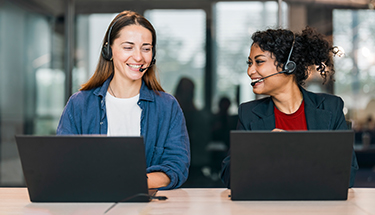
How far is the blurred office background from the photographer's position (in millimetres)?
3566

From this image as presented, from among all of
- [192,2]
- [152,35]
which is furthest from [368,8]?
[152,35]

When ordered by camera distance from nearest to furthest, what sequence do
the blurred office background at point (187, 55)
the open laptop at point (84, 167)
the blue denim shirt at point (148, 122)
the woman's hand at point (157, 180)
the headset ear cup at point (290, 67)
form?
the open laptop at point (84, 167)
the woman's hand at point (157, 180)
the blue denim shirt at point (148, 122)
the headset ear cup at point (290, 67)
the blurred office background at point (187, 55)

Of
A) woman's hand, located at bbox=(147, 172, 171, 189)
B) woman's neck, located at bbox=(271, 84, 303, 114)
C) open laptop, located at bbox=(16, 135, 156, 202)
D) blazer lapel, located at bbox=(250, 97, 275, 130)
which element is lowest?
woman's hand, located at bbox=(147, 172, 171, 189)

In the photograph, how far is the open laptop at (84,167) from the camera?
1073 mm

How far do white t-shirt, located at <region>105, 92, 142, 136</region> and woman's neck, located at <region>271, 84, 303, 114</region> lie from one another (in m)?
0.79

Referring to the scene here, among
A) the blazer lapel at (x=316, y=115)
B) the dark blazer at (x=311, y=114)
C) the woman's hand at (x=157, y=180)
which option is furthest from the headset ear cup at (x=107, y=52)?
the blazer lapel at (x=316, y=115)

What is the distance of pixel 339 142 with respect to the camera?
42.5 inches

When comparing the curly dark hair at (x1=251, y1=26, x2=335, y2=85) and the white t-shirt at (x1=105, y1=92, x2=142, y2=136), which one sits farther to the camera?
the curly dark hair at (x1=251, y1=26, x2=335, y2=85)

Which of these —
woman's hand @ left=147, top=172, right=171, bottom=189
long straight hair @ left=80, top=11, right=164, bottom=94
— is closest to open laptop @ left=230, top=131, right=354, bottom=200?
woman's hand @ left=147, top=172, right=171, bottom=189

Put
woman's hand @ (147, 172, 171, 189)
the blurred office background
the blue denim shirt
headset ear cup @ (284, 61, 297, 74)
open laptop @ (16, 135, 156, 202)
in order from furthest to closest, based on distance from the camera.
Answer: the blurred office background → headset ear cup @ (284, 61, 297, 74) → the blue denim shirt → woman's hand @ (147, 172, 171, 189) → open laptop @ (16, 135, 156, 202)

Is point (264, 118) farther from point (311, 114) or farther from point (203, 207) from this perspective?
point (203, 207)

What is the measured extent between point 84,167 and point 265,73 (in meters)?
1.18

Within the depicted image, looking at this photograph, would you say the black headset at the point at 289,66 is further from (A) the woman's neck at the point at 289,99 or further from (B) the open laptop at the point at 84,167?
(B) the open laptop at the point at 84,167

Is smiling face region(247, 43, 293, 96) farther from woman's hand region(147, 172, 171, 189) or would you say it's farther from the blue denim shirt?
woman's hand region(147, 172, 171, 189)
